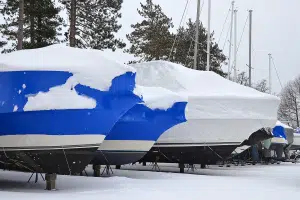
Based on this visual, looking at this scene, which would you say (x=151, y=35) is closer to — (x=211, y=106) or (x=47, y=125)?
(x=211, y=106)

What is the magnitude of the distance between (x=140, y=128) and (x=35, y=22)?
47.7 ft

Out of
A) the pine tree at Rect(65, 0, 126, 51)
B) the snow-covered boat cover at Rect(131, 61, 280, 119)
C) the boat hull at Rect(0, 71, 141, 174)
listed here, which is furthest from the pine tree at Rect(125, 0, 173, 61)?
the boat hull at Rect(0, 71, 141, 174)

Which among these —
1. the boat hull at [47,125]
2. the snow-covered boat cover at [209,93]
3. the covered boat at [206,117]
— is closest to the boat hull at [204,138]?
the covered boat at [206,117]

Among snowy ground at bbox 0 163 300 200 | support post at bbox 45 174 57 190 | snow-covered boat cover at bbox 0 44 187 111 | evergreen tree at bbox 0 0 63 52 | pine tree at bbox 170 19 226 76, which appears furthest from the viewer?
pine tree at bbox 170 19 226 76

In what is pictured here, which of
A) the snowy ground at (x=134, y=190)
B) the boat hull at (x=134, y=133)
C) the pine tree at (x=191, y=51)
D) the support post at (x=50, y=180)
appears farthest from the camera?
the pine tree at (x=191, y=51)

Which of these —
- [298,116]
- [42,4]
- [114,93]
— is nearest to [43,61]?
[114,93]

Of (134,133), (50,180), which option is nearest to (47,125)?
(50,180)

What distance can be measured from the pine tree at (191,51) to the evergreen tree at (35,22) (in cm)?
1636

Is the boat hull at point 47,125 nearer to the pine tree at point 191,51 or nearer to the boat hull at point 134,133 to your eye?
the boat hull at point 134,133

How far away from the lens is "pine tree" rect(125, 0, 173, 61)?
4309 centimetres

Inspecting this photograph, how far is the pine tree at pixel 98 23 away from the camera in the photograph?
87.4 feet

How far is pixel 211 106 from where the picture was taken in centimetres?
1378

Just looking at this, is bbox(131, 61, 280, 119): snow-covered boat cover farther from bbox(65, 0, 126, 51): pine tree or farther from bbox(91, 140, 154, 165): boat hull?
bbox(65, 0, 126, 51): pine tree

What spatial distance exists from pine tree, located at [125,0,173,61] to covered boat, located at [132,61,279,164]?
93.4 ft
